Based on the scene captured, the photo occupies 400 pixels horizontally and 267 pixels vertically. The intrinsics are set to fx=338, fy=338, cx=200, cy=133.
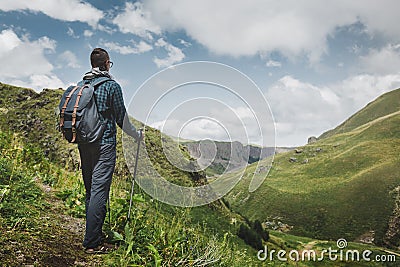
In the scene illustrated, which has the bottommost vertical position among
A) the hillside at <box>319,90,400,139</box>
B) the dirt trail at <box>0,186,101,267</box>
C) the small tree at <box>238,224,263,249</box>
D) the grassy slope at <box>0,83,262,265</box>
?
the small tree at <box>238,224,263,249</box>

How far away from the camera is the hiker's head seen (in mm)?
4945

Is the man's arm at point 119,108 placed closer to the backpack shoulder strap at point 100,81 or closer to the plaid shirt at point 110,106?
the plaid shirt at point 110,106

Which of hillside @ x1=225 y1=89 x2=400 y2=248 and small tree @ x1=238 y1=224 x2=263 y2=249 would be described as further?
hillside @ x1=225 y1=89 x2=400 y2=248

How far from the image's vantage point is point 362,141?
11800cm

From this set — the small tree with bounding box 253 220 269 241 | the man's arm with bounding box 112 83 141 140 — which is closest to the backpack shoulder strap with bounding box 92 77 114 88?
the man's arm with bounding box 112 83 141 140

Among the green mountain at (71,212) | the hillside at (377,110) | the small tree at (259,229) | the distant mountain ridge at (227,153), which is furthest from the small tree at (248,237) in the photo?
the hillside at (377,110)

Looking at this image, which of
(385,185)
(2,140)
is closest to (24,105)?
(2,140)

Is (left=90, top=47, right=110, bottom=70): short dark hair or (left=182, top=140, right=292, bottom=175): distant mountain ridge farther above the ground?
(left=90, top=47, right=110, bottom=70): short dark hair

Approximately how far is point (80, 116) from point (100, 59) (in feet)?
3.23

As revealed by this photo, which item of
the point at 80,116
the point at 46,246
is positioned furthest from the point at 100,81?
the point at 46,246

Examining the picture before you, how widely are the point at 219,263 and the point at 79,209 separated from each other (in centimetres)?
316

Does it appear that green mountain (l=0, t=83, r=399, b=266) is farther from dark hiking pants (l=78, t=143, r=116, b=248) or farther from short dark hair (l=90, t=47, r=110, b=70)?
short dark hair (l=90, t=47, r=110, b=70)

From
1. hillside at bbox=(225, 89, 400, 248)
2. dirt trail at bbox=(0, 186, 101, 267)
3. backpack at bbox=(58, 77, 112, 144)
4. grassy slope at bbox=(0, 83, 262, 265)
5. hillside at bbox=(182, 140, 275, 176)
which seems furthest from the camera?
hillside at bbox=(225, 89, 400, 248)

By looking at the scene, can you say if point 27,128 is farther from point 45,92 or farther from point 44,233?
point 44,233
